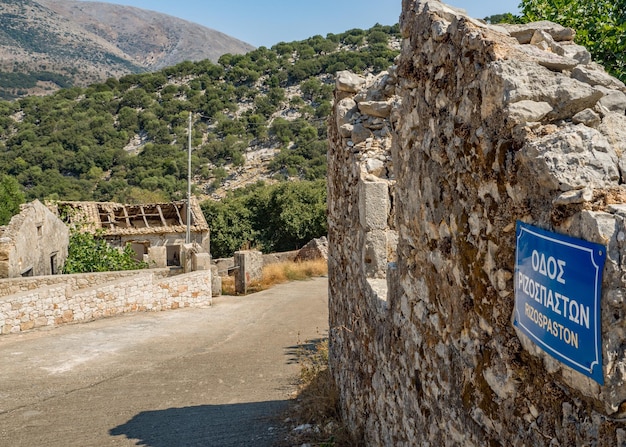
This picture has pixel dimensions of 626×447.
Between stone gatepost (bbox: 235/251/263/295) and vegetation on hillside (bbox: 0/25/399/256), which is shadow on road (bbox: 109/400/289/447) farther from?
vegetation on hillside (bbox: 0/25/399/256)

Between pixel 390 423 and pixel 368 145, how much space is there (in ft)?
8.35

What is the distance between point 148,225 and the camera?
28.6 meters

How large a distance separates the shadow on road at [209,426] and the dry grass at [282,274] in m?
12.5

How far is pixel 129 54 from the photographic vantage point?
183 m

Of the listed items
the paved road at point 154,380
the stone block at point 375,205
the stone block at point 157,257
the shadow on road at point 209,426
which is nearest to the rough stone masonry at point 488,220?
the stone block at point 375,205

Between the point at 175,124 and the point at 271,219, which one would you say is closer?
the point at 271,219

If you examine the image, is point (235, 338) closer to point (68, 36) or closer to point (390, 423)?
point (390, 423)

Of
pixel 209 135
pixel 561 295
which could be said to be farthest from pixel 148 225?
pixel 561 295

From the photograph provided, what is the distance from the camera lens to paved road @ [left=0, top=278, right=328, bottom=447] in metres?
6.29

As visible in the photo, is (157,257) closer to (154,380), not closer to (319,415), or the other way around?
(154,380)

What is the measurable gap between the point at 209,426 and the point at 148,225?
23.5 metres

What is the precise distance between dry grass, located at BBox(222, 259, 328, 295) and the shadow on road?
40.9 ft

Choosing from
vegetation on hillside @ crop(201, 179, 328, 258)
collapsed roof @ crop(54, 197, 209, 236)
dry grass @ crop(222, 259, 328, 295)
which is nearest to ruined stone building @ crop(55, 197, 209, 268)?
collapsed roof @ crop(54, 197, 209, 236)

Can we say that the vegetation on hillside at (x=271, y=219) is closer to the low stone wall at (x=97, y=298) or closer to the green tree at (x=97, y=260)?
the green tree at (x=97, y=260)
